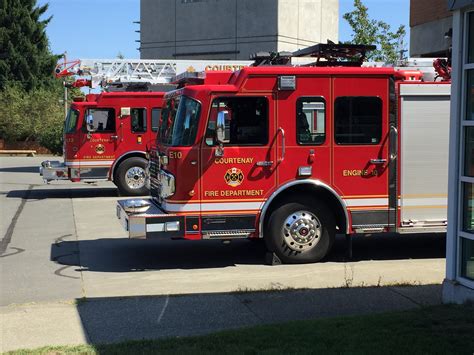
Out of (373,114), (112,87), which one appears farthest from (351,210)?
(112,87)

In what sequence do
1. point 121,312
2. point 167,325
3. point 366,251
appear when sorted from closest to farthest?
point 167,325 → point 121,312 → point 366,251

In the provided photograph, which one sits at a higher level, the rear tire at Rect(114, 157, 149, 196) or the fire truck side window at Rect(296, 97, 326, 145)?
the fire truck side window at Rect(296, 97, 326, 145)

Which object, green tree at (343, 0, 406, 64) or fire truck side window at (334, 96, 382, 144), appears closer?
fire truck side window at (334, 96, 382, 144)

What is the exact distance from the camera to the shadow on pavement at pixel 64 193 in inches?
675

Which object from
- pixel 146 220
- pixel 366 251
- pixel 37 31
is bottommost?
pixel 366 251

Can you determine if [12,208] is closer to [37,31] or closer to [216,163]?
[216,163]

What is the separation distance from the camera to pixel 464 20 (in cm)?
587

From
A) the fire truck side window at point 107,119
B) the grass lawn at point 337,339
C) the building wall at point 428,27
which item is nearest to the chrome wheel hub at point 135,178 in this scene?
the fire truck side window at point 107,119

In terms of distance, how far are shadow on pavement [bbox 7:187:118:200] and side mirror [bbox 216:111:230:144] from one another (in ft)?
31.9

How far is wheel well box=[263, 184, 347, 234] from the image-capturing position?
8.45m

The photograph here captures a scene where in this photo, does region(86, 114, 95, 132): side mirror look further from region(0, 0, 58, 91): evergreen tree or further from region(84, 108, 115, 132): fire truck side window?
region(0, 0, 58, 91): evergreen tree

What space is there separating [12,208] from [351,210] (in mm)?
9185

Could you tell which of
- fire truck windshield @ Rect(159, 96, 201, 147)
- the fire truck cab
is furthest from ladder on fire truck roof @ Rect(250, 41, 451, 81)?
the fire truck cab

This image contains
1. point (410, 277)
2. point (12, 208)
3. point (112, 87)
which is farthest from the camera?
point (112, 87)
